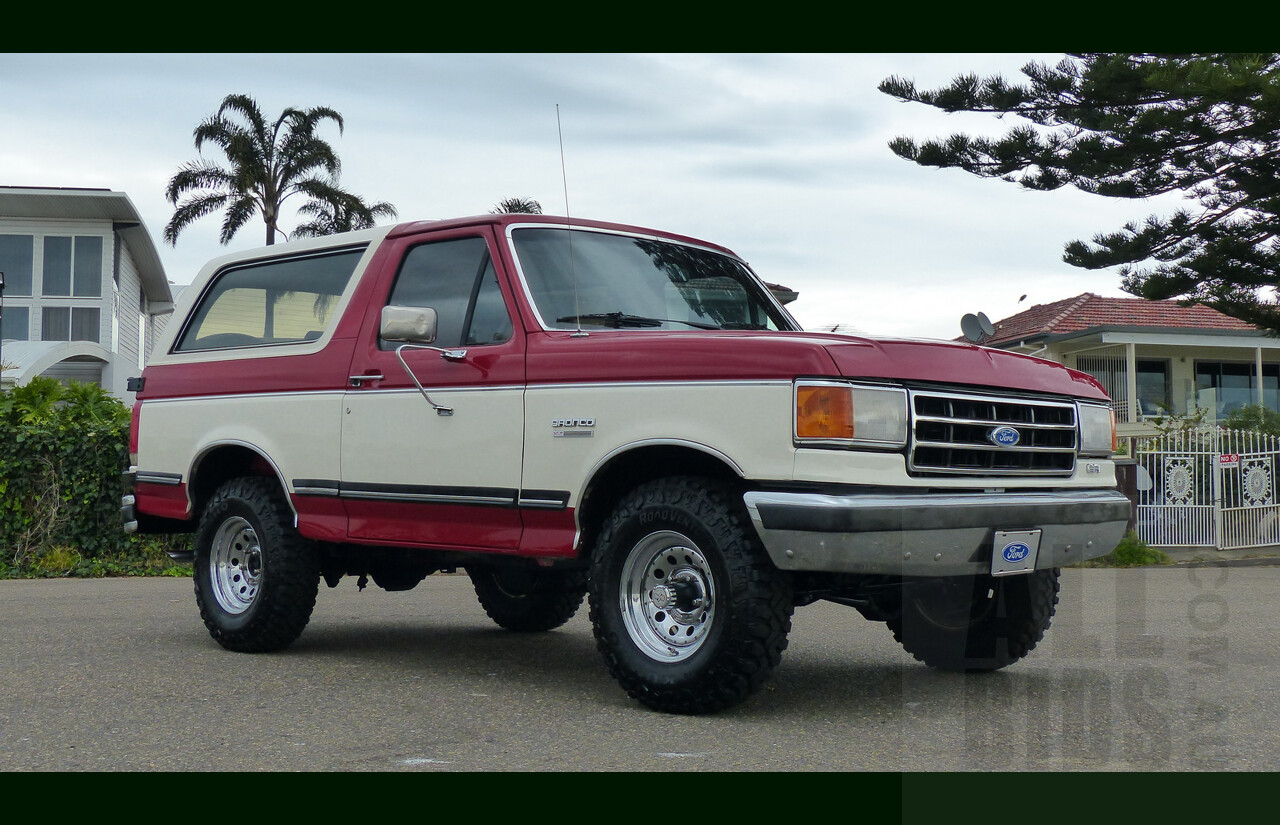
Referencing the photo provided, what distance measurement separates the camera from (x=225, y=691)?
586cm

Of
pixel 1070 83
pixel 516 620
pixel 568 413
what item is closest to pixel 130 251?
pixel 1070 83

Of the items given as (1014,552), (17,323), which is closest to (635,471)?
(1014,552)

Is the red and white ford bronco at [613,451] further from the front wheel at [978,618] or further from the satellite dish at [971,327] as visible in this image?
the satellite dish at [971,327]

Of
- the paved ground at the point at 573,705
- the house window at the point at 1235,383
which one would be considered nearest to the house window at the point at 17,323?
the paved ground at the point at 573,705

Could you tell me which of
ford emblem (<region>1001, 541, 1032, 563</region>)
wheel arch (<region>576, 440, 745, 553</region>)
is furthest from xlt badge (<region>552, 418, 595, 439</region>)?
ford emblem (<region>1001, 541, 1032, 563</region>)

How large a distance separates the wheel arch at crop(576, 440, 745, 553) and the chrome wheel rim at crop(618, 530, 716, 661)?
0.31 meters

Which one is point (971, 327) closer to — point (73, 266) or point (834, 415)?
point (834, 415)

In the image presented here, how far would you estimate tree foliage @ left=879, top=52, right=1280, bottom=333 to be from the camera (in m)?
20.0

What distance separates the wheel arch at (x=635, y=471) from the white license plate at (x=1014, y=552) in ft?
3.38

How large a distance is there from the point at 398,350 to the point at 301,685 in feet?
5.31

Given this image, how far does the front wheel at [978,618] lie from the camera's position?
6129mm

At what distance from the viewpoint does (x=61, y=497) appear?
12.9m

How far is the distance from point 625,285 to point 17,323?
28.9m

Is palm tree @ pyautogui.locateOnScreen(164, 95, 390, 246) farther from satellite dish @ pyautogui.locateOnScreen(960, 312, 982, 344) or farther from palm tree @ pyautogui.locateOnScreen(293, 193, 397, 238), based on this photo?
satellite dish @ pyautogui.locateOnScreen(960, 312, 982, 344)
